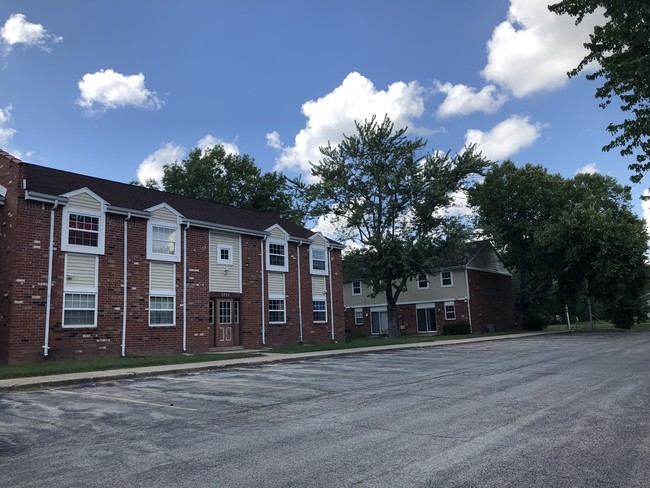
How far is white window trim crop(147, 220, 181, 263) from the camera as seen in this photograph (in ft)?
71.9

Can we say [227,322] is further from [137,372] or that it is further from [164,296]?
[137,372]

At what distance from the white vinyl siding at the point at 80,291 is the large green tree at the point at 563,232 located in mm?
27831

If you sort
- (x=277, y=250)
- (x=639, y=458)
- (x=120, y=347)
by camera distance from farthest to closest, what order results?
(x=277, y=250) < (x=120, y=347) < (x=639, y=458)

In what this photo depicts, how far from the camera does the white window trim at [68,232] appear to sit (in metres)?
19.2

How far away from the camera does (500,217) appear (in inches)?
1769

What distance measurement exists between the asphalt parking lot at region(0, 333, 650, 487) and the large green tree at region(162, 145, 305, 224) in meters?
36.7

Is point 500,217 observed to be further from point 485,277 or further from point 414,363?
point 414,363

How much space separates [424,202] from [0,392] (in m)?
26.1

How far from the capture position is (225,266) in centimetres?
2498

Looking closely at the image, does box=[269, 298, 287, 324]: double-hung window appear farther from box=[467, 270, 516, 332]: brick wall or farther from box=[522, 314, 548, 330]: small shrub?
box=[522, 314, 548, 330]: small shrub

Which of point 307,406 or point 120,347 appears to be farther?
point 120,347

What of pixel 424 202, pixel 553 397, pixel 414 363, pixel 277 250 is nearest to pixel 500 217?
pixel 424 202

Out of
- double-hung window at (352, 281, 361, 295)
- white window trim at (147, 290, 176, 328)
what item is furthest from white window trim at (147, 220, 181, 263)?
double-hung window at (352, 281, 361, 295)

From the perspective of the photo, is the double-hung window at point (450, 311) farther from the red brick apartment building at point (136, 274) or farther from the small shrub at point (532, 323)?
the red brick apartment building at point (136, 274)
